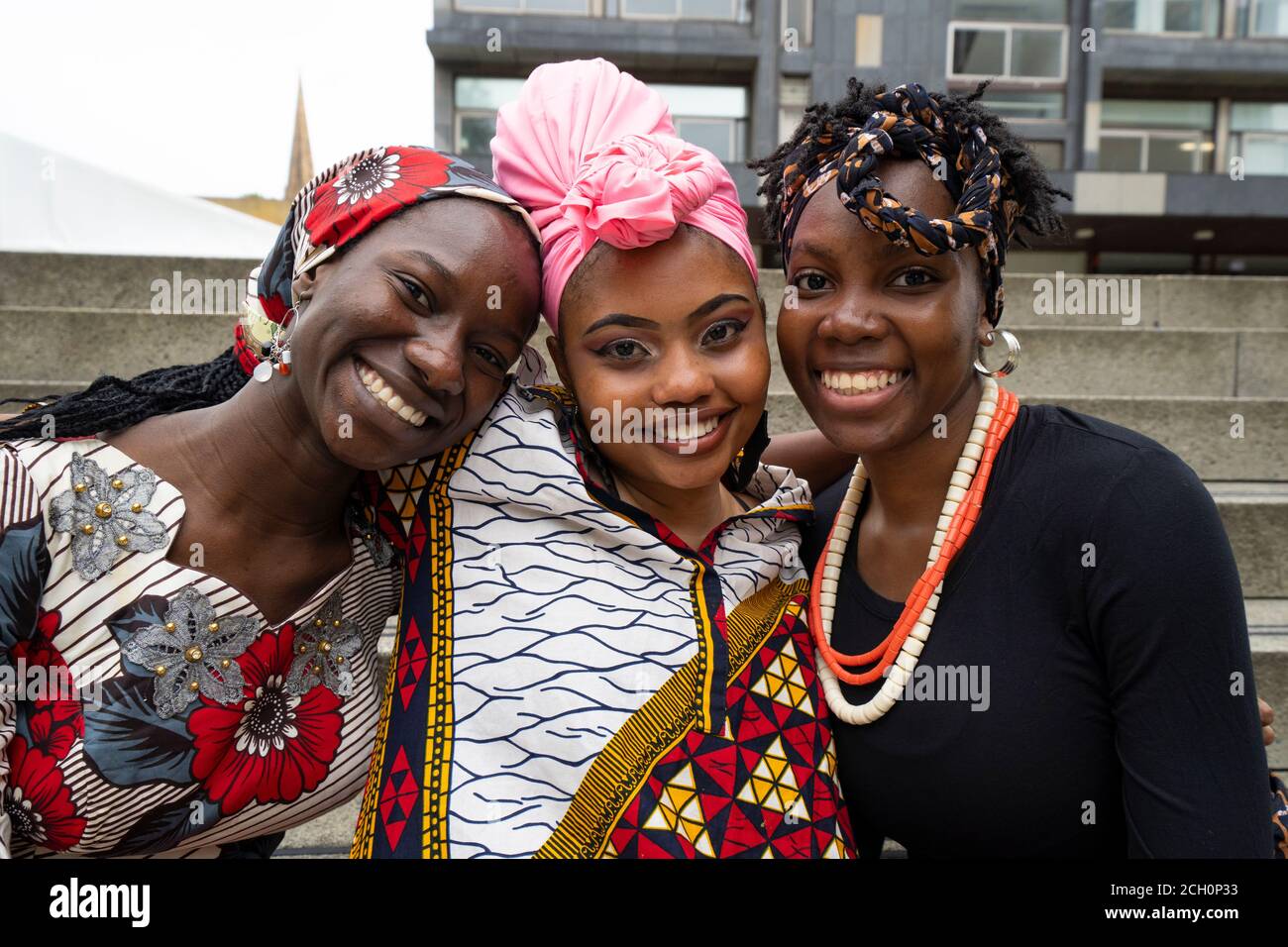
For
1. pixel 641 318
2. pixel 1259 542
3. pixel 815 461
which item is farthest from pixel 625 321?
pixel 1259 542

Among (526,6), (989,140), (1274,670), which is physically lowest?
(1274,670)

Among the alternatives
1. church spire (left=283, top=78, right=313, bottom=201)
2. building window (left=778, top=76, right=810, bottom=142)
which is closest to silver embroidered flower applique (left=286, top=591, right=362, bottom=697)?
building window (left=778, top=76, right=810, bottom=142)

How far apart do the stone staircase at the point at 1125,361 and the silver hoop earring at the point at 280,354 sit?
5.26 ft

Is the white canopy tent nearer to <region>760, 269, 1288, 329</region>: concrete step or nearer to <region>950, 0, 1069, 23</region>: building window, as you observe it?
<region>760, 269, 1288, 329</region>: concrete step

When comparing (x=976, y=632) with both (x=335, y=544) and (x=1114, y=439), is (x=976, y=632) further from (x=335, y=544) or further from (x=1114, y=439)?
(x=335, y=544)

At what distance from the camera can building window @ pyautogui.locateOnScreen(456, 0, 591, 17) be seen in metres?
15.5

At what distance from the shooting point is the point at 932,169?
5.44 feet

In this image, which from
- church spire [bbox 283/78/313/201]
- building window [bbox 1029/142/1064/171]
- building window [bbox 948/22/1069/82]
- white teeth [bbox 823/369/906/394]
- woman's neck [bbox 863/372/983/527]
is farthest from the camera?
church spire [bbox 283/78/313/201]

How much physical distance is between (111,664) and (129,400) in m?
0.47
